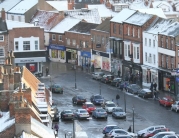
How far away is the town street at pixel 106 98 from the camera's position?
219ft

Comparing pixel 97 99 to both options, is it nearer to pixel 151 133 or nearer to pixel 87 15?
pixel 151 133

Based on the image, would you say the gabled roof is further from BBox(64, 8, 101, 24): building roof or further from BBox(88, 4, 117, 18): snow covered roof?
BBox(88, 4, 117, 18): snow covered roof

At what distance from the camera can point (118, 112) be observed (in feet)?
232

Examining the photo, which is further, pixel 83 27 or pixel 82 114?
pixel 83 27

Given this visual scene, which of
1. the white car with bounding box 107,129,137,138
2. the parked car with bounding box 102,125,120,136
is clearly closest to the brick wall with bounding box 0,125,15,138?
the white car with bounding box 107,129,137,138

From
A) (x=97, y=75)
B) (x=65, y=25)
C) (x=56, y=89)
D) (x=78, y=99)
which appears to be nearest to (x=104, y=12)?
(x=65, y=25)

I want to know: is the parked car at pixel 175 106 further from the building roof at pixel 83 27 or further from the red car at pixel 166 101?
the building roof at pixel 83 27

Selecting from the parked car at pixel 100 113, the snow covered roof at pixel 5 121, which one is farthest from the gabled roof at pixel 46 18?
the snow covered roof at pixel 5 121

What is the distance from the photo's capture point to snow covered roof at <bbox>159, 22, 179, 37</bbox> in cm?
8611

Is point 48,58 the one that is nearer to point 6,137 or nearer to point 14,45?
point 14,45

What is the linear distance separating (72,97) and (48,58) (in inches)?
1417

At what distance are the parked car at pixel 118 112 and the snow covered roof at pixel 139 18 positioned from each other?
82.2 feet

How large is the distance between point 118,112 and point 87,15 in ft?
197

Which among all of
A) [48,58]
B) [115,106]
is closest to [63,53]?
[48,58]
